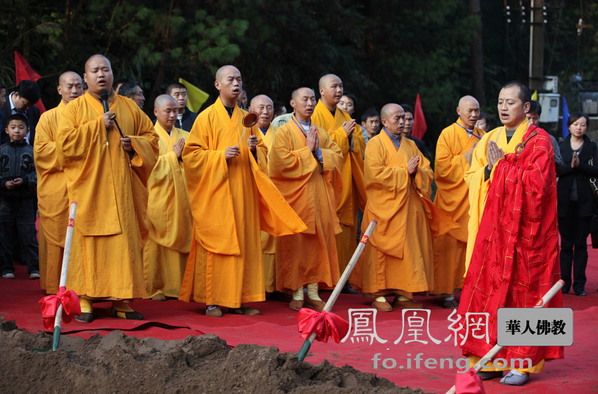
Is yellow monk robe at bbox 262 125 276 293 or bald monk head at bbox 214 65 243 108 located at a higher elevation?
bald monk head at bbox 214 65 243 108

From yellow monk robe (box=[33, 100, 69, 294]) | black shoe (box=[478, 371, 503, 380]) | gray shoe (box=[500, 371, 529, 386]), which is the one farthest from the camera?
yellow monk robe (box=[33, 100, 69, 294])

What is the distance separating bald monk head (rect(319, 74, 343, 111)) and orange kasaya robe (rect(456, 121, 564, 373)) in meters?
3.10

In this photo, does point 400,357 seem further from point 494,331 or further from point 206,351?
point 206,351

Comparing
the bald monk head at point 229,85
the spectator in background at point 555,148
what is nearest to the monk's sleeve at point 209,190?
the bald monk head at point 229,85

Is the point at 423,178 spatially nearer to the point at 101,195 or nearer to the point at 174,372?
the point at 101,195

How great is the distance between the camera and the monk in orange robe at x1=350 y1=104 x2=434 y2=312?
7.02m

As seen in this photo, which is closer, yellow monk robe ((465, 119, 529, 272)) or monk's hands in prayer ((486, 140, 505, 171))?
monk's hands in prayer ((486, 140, 505, 171))

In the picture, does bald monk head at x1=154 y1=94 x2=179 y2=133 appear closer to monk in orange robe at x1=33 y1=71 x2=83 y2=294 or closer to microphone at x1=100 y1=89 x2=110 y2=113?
monk in orange robe at x1=33 y1=71 x2=83 y2=294

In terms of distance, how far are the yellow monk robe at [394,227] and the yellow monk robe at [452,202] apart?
1.02 feet

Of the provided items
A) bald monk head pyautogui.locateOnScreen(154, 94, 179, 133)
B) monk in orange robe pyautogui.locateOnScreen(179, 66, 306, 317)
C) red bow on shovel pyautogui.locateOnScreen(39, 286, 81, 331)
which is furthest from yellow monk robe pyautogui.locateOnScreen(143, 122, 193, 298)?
red bow on shovel pyautogui.locateOnScreen(39, 286, 81, 331)

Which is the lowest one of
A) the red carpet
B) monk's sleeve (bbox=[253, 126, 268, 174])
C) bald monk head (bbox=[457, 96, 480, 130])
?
the red carpet

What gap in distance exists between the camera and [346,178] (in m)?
7.88

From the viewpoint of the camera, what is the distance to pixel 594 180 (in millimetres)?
7918

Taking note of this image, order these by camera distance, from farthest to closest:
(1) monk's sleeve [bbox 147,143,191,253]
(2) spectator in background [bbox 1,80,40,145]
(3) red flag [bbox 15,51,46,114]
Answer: (3) red flag [bbox 15,51,46,114]
(2) spectator in background [bbox 1,80,40,145]
(1) monk's sleeve [bbox 147,143,191,253]
